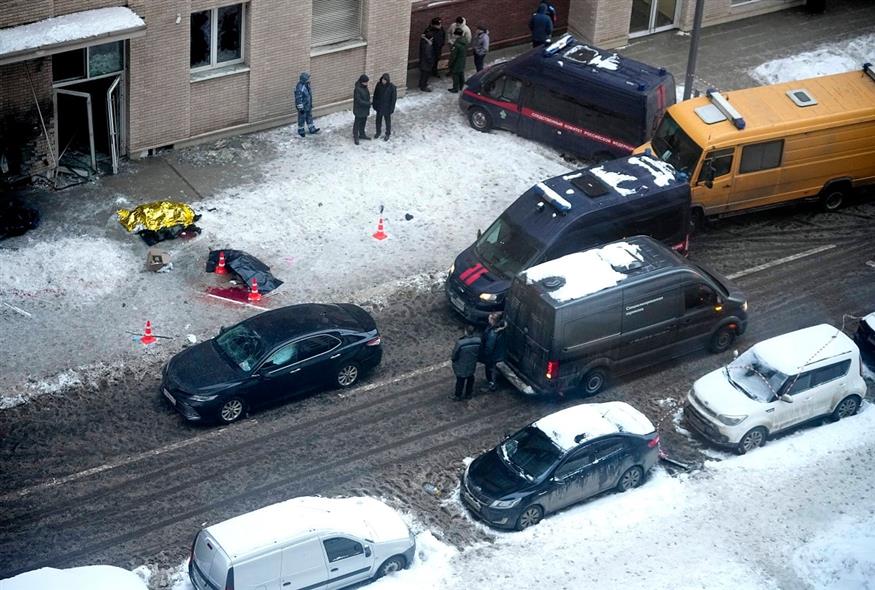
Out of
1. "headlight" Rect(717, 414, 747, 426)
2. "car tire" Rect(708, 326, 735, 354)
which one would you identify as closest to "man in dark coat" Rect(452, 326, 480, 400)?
"headlight" Rect(717, 414, 747, 426)

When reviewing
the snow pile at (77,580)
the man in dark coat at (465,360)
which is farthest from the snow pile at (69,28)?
the snow pile at (77,580)

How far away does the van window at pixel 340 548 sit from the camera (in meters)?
21.1

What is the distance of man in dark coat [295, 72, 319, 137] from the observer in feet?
107

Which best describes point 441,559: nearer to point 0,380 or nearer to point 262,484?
point 262,484

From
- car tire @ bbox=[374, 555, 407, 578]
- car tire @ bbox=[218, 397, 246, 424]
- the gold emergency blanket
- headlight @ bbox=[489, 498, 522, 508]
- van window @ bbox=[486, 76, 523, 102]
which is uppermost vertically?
van window @ bbox=[486, 76, 523, 102]

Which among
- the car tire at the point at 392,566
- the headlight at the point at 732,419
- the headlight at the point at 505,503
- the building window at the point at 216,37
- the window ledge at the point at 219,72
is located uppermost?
the building window at the point at 216,37

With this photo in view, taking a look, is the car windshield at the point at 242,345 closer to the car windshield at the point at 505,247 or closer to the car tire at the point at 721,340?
the car windshield at the point at 505,247

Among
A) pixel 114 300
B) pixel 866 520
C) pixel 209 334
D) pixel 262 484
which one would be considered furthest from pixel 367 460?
pixel 866 520

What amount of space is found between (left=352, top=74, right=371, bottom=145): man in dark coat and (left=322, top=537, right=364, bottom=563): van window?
1387 centimetres

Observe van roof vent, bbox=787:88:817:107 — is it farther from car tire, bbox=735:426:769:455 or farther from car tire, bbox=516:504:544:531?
car tire, bbox=516:504:544:531

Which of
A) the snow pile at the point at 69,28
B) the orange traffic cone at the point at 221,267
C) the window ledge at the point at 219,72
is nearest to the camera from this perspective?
the snow pile at the point at 69,28

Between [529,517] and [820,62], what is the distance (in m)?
20.2

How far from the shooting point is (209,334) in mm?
27016

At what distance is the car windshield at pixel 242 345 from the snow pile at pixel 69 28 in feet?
23.7
